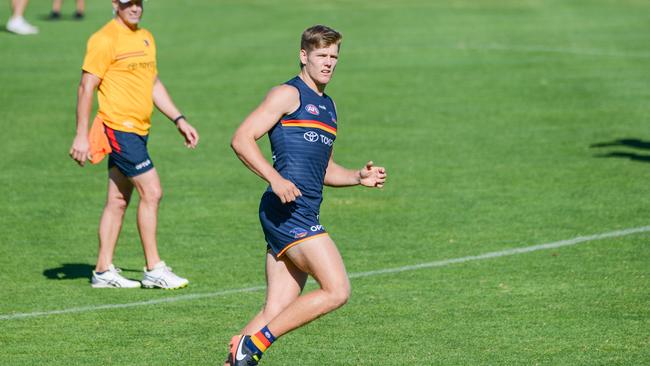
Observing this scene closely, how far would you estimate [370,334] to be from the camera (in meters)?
9.12

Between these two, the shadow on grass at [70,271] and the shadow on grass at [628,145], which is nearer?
the shadow on grass at [70,271]

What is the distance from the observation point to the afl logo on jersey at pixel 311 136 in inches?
303

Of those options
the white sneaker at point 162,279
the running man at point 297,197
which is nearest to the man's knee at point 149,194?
the white sneaker at point 162,279

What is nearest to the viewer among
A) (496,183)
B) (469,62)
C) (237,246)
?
(237,246)

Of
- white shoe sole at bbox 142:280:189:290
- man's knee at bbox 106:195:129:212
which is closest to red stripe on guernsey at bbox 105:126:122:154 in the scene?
man's knee at bbox 106:195:129:212

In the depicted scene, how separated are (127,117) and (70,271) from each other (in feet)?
5.53

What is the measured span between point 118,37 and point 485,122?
9632 millimetres

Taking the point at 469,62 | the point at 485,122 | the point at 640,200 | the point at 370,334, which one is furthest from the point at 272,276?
the point at 469,62

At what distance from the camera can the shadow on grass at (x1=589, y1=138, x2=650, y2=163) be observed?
16406 mm

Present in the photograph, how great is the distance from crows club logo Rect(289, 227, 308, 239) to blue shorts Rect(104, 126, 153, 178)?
3296 mm

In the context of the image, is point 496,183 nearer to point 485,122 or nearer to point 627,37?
point 485,122

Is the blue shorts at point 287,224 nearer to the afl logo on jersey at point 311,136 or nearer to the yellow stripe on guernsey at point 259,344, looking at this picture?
the afl logo on jersey at point 311,136

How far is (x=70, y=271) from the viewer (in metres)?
11.4

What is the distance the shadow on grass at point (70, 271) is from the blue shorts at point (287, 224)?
153 inches
